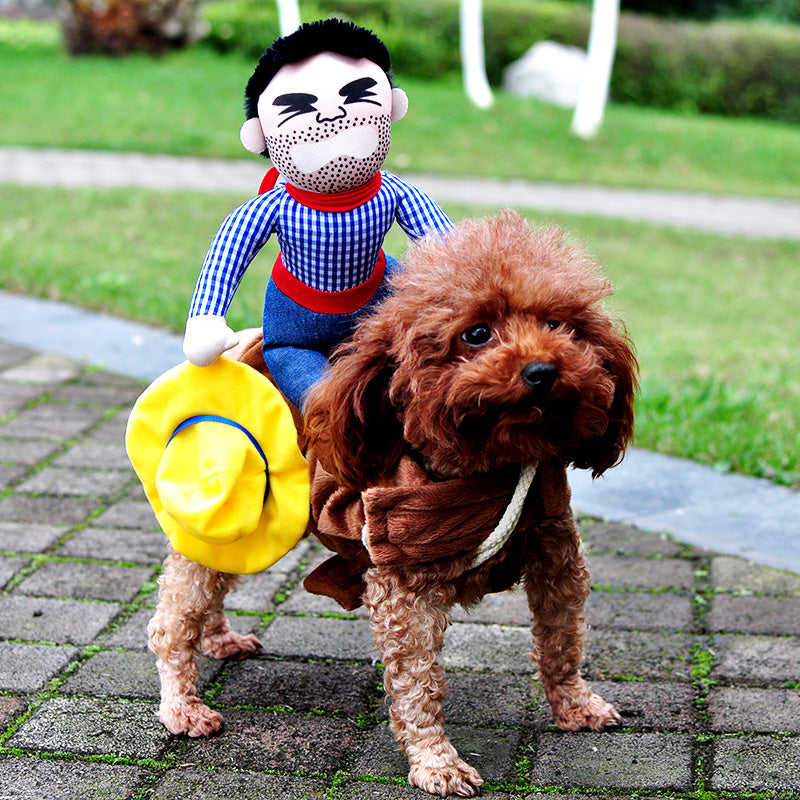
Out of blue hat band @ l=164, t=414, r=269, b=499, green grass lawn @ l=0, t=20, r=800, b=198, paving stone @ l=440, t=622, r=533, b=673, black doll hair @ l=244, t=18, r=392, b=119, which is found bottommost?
green grass lawn @ l=0, t=20, r=800, b=198

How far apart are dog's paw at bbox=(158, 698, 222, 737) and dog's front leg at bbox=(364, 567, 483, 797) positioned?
533mm

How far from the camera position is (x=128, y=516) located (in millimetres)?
4352

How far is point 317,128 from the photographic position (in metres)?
2.71

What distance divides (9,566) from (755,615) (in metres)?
2.45

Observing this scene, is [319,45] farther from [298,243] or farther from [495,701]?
[495,701]

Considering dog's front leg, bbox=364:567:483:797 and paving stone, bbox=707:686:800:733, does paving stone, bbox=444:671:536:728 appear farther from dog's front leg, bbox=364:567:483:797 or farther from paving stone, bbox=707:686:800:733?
paving stone, bbox=707:686:800:733

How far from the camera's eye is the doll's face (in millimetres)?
2707

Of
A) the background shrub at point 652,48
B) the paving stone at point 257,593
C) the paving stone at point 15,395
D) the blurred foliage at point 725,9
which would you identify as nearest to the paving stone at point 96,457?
the paving stone at point 15,395

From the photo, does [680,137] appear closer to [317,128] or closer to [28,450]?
[28,450]

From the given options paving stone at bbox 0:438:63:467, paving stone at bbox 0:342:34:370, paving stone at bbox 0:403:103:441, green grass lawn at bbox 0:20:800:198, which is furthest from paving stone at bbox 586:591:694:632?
green grass lawn at bbox 0:20:800:198

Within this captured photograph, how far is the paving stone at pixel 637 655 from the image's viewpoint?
128 inches

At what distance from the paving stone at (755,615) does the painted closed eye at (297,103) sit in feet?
6.44

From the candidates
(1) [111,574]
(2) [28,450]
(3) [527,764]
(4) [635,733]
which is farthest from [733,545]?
(2) [28,450]

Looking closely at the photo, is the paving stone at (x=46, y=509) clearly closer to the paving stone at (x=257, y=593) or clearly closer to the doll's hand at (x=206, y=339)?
the paving stone at (x=257, y=593)
